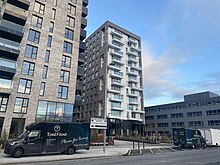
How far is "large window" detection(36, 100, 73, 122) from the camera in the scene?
30156mm

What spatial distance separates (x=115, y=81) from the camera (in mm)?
59188

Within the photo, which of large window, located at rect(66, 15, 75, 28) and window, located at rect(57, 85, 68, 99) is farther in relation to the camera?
large window, located at rect(66, 15, 75, 28)

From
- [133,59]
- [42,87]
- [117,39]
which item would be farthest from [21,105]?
[133,59]

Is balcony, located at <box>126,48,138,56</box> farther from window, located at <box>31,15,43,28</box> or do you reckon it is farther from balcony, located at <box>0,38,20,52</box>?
balcony, located at <box>0,38,20,52</box>

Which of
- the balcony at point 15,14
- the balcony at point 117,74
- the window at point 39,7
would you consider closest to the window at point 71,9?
the window at point 39,7

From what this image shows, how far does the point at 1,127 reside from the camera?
2709cm

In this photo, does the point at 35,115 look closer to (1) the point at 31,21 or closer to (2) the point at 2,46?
(2) the point at 2,46

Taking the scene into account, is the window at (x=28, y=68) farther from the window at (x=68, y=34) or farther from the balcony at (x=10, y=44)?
the window at (x=68, y=34)

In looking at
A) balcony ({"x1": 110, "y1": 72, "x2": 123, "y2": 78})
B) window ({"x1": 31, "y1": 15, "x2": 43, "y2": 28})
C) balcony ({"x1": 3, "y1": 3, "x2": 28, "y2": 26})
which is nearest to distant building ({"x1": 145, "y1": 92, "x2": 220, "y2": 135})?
balcony ({"x1": 110, "y1": 72, "x2": 123, "y2": 78})

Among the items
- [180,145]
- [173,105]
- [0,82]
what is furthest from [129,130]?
[0,82]

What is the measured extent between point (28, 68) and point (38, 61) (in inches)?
80.7

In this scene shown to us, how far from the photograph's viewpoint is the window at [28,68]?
30.4 meters

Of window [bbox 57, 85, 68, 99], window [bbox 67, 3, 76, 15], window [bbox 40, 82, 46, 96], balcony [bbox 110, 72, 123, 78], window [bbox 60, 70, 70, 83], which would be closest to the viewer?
window [bbox 40, 82, 46, 96]

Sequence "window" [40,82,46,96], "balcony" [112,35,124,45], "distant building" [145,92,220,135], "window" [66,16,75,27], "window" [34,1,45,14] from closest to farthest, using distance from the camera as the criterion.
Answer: "window" [40,82,46,96]
"window" [34,1,45,14]
"window" [66,16,75,27]
"distant building" [145,92,220,135]
"balcony" [112,35,124,45]
